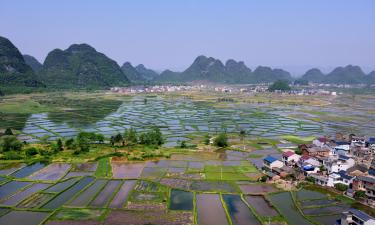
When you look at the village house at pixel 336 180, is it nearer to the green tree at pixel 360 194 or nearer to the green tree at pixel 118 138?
the green tree at pixel 360 194

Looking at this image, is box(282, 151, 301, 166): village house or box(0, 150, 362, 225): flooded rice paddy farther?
box(282, 151, 301, 166): village house

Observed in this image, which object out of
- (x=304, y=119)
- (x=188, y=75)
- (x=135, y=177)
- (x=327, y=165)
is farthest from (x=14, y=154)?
(x=188, y=75)

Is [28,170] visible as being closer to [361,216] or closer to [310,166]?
[310,166]

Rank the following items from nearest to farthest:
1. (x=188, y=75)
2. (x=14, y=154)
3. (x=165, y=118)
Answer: (x=14, y=154)
(x=165, y=118)
(x=188, y=75)

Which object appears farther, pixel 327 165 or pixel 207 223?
pixel 327 165

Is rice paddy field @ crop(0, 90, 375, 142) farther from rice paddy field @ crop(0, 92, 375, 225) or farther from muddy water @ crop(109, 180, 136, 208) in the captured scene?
A: muddy water @ crop(109, 180, 136, 208)

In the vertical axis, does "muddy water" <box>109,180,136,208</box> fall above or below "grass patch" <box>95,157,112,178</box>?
below

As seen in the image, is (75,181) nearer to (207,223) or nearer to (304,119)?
(207,223)

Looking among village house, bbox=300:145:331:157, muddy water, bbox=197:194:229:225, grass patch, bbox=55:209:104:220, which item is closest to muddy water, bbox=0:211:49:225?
grass patch, bbox=55:209:104:220
